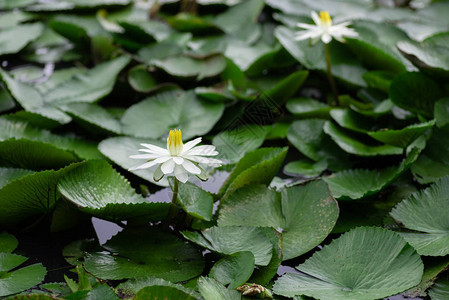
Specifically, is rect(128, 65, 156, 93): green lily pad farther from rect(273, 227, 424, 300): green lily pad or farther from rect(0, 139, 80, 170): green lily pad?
rect(273, 227, 424, 300): green lily pad

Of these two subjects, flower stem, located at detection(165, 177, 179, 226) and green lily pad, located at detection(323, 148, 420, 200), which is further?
green lily pad, located at detection(323, 148, 420, 200)

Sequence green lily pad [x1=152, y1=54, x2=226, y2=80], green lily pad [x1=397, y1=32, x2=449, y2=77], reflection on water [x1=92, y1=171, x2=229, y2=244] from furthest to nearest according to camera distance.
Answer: green lily pad [x1=152, y1=54, x2=226, y2=80] < green lily pad [x1=397, y1=32, x2=449, y2=77] < reflection on water [x1=92, y1=171, x2=229, y2=244]

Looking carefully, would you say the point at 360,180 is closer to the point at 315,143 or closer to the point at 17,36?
the point at 315,143

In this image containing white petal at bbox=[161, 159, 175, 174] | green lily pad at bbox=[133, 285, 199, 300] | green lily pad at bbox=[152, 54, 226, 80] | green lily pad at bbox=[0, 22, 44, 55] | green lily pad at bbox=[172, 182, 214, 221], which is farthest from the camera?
green lily pad at bbox=[0, 22, 44, 55]

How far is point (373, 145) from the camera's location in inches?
61.5

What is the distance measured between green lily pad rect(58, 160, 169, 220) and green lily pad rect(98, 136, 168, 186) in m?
0.12

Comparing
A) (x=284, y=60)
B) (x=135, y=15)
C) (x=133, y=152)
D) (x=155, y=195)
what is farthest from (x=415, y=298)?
(x=135, y=15)

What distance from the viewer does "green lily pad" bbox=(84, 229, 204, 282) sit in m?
1.09

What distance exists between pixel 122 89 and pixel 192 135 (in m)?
0.46

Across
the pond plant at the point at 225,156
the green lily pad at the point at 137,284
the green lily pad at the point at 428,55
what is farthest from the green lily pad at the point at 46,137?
the green lily pad at the point at 428,55

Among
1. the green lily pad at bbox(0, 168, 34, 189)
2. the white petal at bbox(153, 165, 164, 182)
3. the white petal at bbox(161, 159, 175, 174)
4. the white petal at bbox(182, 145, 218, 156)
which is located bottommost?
the green lily pad at bbox(0, 168, 34, 189)

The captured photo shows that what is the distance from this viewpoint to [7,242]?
3.91 feet

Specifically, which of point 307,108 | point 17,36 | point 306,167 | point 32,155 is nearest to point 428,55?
point 307,108

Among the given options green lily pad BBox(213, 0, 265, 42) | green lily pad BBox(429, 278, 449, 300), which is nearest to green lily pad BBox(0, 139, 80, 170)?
green lily pad BBox(429, 278, 449, 300)
